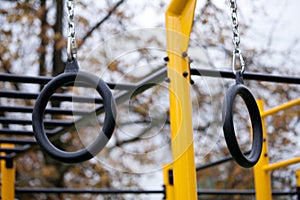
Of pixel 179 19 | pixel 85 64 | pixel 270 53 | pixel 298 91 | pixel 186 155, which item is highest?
pixel 270 53

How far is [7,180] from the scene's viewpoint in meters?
3.34

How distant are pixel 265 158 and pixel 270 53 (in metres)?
4.23

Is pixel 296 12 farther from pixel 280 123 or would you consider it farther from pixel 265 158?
pixel 265 158

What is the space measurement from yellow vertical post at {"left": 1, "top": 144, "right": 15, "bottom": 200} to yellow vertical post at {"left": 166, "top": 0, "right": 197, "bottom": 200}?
1.58 meters

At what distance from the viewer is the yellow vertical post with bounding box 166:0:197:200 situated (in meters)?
1.98

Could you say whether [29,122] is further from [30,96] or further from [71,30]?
[71,30]

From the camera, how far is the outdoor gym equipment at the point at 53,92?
1.44 meters

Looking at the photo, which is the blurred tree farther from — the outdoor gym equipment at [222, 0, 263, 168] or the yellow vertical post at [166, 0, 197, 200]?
the outdoor gym equipment at [222, 0, 263, 168]

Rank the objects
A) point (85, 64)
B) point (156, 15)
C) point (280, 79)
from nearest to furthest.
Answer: point (85, 64) → point (280, 79) → point (156, 15)

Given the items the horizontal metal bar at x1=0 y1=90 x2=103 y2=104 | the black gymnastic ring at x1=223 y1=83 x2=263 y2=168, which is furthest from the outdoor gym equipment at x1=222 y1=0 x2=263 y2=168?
the horizontal metal bar at x1=0 y1=90 x2=103 y2=104

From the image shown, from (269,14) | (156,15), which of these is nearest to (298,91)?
(269,14)

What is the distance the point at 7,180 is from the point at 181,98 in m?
1.68

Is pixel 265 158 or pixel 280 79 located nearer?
pixel 280 79

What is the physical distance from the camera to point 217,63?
6410mm
